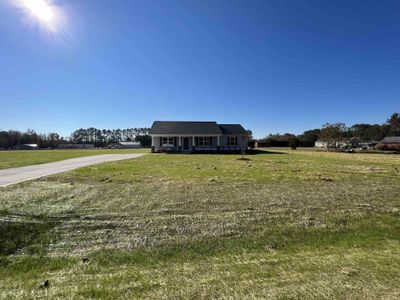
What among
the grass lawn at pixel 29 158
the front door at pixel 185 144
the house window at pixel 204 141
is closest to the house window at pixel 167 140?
the front door at pixel 185 144

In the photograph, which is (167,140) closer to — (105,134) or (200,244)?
(200,244)

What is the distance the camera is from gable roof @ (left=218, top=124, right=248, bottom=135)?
1545 inches

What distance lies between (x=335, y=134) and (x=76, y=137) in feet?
330

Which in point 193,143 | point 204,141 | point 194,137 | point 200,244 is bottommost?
point 200,244

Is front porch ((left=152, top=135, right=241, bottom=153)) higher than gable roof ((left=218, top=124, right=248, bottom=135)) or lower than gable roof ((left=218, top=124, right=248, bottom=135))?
lower

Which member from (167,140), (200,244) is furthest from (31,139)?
(200,244)

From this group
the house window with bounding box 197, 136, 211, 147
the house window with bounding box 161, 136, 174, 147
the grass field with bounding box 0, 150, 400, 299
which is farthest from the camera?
the house window with bounding box 197, 136, 211, 147

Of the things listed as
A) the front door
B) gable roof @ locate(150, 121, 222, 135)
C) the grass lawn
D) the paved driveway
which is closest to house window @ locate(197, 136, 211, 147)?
gable roof @ locate(150, 121, 222, 135)

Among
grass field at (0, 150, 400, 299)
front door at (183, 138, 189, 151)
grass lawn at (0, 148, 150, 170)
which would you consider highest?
front door at (183, 138, 189, 151)

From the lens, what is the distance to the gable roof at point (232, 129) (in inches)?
1545

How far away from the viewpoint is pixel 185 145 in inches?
1510

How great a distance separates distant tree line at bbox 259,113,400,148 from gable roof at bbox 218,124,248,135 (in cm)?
1407

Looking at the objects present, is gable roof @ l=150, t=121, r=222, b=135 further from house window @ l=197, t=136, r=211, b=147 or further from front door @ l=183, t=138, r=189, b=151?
front door @ l=183, t=138, r=189, b=151

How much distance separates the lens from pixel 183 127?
3831cm
